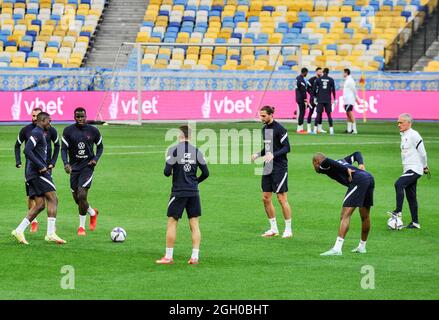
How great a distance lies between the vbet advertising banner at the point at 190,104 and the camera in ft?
148

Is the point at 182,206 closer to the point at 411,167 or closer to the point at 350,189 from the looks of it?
the point at 350,189

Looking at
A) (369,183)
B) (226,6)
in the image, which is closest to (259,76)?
(226,6)

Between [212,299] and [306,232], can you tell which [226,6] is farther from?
[212,299]

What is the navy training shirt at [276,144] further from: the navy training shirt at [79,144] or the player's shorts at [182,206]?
the player's shorts at [182,206]

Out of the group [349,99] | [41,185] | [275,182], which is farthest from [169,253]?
[349,99]

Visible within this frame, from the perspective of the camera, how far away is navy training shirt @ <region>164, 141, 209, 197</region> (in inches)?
615

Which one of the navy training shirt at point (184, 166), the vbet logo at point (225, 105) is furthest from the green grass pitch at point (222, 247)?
the vbet logo at point (225, 105)

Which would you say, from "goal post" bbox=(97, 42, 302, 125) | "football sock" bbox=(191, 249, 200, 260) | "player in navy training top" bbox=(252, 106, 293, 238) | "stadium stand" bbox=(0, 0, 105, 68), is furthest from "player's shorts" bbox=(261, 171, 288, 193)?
"stadium stand" bbox=(0, 0, 105, 68)

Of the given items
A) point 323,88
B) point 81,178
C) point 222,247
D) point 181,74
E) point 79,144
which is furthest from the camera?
point 181,74

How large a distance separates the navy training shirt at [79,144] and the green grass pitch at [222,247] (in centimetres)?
127

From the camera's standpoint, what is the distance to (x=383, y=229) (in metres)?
19.6

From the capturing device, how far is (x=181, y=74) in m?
47.4

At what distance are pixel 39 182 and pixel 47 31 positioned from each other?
38.6 m

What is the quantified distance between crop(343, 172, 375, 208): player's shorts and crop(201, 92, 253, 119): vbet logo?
30.7 metres
